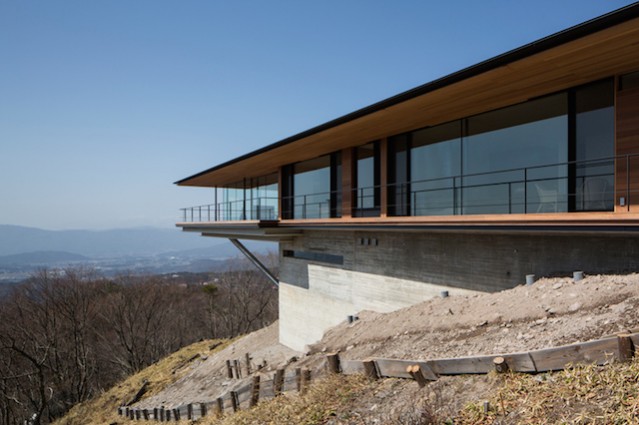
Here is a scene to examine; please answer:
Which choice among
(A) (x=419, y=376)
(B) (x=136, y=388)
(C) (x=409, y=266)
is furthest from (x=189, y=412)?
(B) (x=136, y=388)

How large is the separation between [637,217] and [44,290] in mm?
39682

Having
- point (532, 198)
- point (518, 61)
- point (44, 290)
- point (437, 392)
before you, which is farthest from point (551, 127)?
point (44, 290)

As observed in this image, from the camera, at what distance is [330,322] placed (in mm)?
15664

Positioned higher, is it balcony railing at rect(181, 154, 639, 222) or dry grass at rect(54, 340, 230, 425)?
balcony railing at rect(181, 154, 639, 222)

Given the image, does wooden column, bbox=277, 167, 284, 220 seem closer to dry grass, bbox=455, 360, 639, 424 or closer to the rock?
the rock

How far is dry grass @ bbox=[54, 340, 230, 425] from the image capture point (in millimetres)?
20267

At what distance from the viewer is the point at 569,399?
5012 millimetres

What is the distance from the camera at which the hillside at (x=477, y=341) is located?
5.56 metres

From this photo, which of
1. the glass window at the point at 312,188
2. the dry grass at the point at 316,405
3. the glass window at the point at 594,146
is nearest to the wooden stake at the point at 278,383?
the dry grass at the point at 316,405

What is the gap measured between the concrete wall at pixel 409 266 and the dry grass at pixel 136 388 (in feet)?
23.9

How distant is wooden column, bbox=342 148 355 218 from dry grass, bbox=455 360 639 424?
388 inches

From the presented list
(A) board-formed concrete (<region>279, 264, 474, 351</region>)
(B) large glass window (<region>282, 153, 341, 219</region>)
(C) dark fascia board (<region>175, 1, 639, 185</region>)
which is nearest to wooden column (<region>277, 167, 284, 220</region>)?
(B) large glass window (<region>282, 153, 341, 219</region>)

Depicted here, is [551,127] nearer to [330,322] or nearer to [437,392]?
[437,392]

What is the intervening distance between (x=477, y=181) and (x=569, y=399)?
6.92 metres
